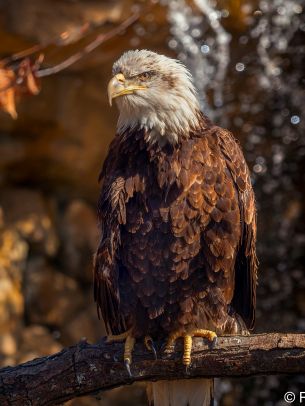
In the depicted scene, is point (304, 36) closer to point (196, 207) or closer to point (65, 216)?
point (65, 216)

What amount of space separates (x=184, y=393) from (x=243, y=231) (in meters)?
0.72

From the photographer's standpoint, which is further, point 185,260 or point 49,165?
point 49,165

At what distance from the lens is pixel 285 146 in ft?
22.8

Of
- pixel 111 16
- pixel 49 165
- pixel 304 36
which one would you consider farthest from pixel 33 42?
pixel 304 36

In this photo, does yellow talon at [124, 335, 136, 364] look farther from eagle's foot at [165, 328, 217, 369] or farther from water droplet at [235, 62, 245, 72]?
water droplet at [235, 62, 245, 72]

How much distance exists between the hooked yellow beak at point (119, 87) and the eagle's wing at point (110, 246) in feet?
0.68

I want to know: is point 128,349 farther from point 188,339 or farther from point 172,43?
point 172,43

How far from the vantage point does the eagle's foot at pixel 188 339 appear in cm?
338

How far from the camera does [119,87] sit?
12.1ft

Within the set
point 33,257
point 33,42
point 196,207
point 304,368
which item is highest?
point 33,42

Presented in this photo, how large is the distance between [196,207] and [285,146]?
350 centimetres

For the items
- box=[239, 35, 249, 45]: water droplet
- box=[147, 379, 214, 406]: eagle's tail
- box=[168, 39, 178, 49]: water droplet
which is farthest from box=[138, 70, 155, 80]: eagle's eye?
box=[239, 35, 249, 45]: water droplet

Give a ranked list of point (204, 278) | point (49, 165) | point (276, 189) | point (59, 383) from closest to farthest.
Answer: point (59, 383), point (204, 278), point (49, 165), point (276, 189)

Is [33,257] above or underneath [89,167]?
underneath
